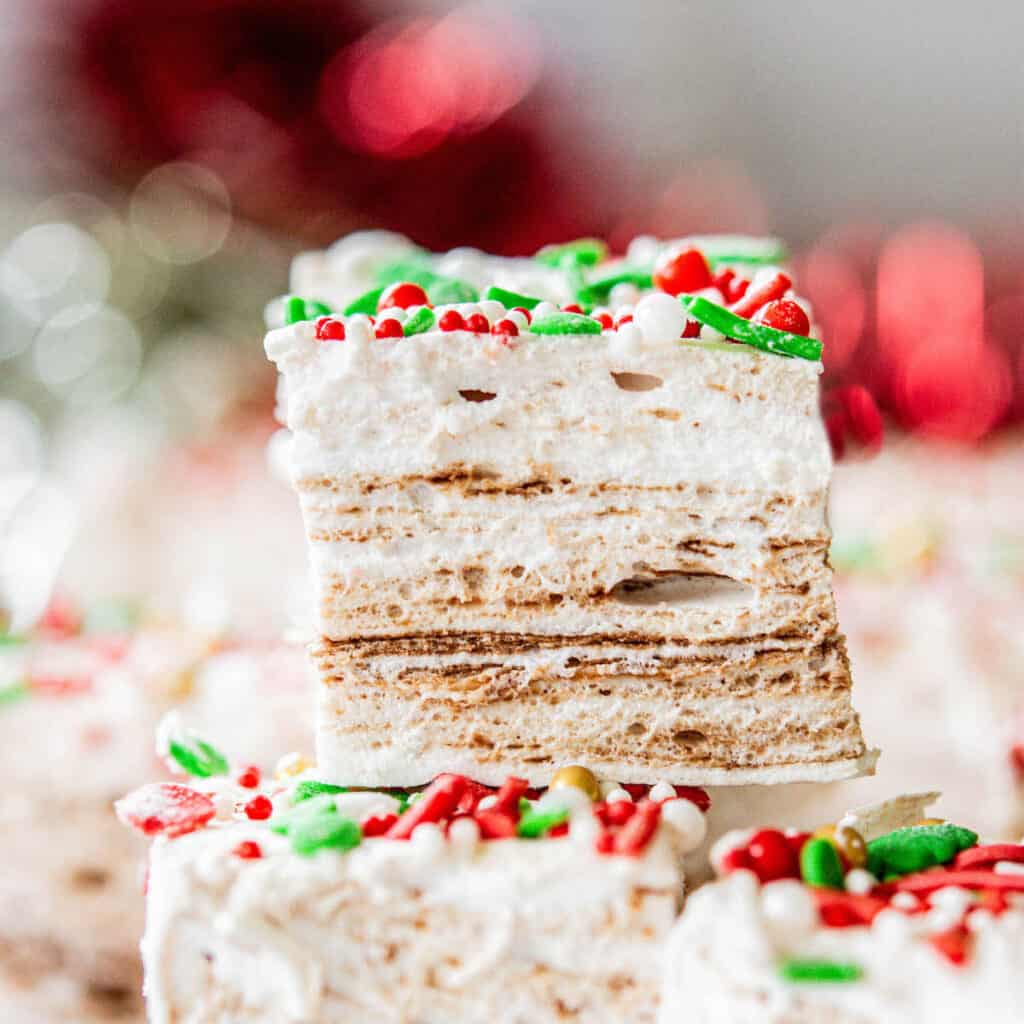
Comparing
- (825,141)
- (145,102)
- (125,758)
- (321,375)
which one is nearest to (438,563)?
(321,375)

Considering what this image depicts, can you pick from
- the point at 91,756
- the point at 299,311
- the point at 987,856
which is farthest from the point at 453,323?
the point at 91,756

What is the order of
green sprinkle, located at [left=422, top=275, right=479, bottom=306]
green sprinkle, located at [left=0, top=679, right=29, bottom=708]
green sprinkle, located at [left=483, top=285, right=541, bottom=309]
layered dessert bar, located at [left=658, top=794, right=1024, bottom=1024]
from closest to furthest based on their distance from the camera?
layered dessert bar, located at [left=658, top=794, right=1024, bottom=1024] < green sprinkle, located at [left=483, top=285, right=541, bottom=309] < green sprinkle, located at [left=422, top=275, right=479, bottom=306] < green sprinkle, located at [left=0, top=679, right=29, bottom=708]

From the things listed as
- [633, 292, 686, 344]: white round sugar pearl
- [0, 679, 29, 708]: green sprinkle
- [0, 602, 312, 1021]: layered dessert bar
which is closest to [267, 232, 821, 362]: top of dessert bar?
[633, 292, 686, 344]: white round sugar pearl

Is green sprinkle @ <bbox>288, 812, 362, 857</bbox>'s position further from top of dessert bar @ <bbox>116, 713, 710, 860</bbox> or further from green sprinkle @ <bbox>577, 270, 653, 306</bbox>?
green sprinkle @ <bbox>577, 270, 653, 306</bbox>

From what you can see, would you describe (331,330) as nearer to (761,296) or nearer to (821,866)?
(761,296)

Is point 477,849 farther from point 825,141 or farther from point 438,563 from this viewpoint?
point 825,141
